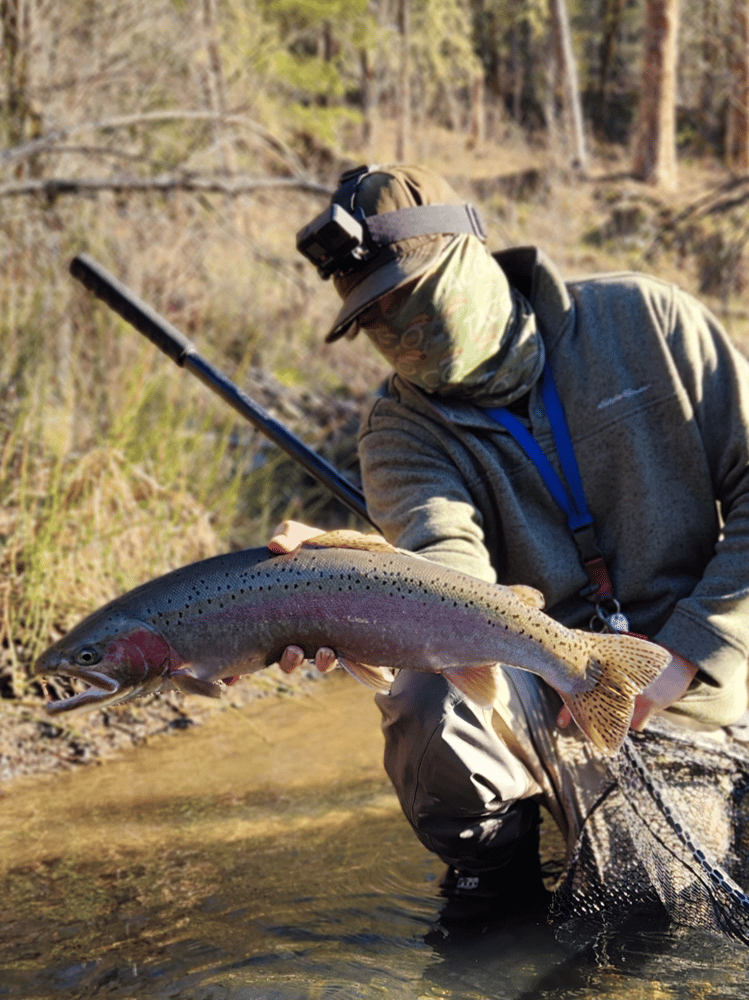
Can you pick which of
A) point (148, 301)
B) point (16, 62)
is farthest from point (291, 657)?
point (16, 62)

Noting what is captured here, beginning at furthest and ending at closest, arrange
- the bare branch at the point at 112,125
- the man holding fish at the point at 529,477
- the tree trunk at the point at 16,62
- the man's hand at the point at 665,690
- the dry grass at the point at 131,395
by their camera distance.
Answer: the tree trunk at the point at 16,62, the bare branch at the point at 112,125, the dry grass at the point at 131,395, the man holding fish at the point at 529,477, the man's hand at the point at 665,690

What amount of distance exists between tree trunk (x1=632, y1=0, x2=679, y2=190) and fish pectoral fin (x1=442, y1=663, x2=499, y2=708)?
19.2 meters

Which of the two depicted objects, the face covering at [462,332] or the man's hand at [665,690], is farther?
the face covering at [462,332]

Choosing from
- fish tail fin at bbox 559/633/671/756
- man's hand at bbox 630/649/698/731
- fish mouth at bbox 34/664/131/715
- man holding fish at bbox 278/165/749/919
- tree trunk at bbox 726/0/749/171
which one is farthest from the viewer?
tree trunk at bbox 726/0/749/171

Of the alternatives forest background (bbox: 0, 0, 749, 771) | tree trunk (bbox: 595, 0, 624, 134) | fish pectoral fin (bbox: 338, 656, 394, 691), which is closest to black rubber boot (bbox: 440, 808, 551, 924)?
fish pectoral fin (bbox: 338, 656, 394, 691)

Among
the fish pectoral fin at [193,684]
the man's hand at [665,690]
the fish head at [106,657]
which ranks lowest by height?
the man's hand at [665,690]

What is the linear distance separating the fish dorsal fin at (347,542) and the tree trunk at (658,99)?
1920 centimetres

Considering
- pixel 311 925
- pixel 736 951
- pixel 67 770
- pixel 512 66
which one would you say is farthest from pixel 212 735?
pixel 512 66

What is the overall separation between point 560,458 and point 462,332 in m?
0.52

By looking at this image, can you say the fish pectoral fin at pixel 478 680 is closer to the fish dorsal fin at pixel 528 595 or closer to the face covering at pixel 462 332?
the fish dorsal fin at pixel 528 595

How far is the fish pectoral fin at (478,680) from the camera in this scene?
2.46 m

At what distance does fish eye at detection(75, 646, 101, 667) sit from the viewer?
2.19 metres

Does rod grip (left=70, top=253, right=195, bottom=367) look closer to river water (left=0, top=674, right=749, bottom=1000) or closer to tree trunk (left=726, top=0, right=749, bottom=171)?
river water (left=0, top=674, right=749, bottom=1000)

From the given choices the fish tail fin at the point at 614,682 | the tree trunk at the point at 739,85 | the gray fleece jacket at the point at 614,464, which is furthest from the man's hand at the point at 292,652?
the tree trunk at the point at 739,85
